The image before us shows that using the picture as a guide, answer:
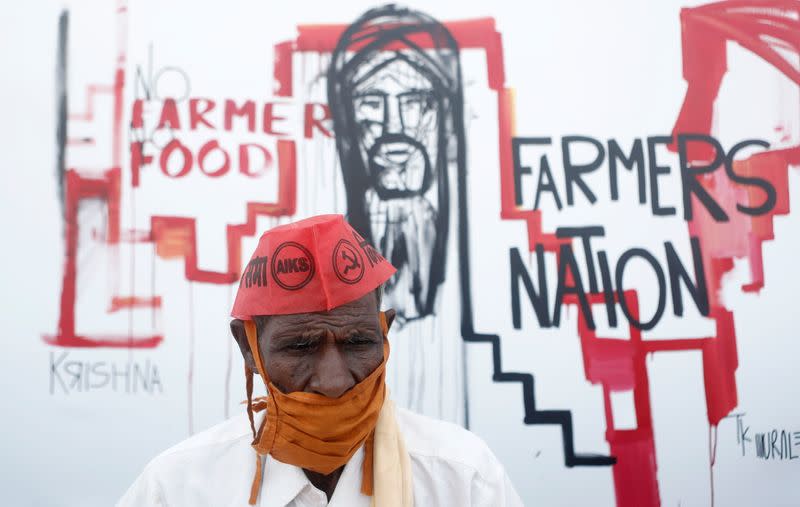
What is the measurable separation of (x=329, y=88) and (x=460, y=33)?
453 millimetres

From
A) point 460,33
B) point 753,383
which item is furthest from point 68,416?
point 753,383

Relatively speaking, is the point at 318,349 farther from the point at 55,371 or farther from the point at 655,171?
the point at 655,171

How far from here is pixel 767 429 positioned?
1.98 m

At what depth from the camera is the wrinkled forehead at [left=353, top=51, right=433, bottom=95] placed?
2.05 meters

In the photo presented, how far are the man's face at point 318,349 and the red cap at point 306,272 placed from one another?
0.09 feet

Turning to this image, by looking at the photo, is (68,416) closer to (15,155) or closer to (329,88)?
(15,155)

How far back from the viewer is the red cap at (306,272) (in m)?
1.11

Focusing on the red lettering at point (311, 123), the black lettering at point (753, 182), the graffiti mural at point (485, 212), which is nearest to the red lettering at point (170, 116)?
the graffiti mural at point (485, 212)

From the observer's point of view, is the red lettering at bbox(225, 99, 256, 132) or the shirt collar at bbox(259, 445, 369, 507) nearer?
the shirt collar at bbox(259, 445, 369, 507)

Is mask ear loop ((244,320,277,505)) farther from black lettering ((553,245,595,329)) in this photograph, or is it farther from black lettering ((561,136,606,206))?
black lettering ((561,136,606,206))

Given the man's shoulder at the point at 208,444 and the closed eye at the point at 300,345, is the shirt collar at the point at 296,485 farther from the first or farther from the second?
the closed eye at the point at 300,345

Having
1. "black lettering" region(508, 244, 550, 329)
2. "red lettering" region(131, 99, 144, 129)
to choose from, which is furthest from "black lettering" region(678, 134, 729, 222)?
"red lettering" region(131, 99, 144, 129)

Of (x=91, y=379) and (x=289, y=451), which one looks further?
(x=91, y=379)

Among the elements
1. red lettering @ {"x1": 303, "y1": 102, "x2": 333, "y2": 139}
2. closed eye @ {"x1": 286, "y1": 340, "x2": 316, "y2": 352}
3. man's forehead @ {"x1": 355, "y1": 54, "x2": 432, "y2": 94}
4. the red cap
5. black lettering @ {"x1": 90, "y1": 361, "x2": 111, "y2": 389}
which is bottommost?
black lettering @ {"x1": 90, "y1": 361, "x2": 111, "y2": 389}
